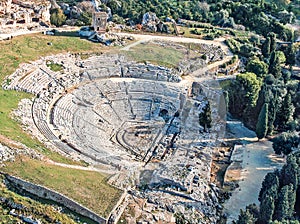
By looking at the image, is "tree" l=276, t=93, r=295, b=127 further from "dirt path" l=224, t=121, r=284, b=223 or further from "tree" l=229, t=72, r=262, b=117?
"dirt path" l=224, t=121, r=284, b=223

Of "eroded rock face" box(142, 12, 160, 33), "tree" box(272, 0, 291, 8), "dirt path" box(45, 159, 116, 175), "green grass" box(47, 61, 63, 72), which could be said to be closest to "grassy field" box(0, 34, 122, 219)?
"dirt path" box(45, 159, 116, 175)

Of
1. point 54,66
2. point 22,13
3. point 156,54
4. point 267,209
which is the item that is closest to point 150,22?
point 156,54

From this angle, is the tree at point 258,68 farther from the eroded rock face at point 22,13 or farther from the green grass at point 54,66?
the eroded rock face at point 22,13

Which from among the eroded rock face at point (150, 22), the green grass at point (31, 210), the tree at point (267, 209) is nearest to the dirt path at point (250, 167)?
the tree at point (267, 209)

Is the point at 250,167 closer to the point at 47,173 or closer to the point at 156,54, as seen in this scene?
the point at 47,173

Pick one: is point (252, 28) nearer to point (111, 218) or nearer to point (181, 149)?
point (181, 149)
